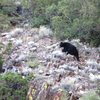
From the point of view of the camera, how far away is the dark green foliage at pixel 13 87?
31.0 feet

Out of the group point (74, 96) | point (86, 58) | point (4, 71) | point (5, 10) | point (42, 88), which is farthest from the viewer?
point (5, 10)

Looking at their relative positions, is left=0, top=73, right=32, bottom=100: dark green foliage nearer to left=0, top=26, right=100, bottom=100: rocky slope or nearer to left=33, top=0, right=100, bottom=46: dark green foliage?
left=0, top=26, right=100, bottom=100: rocky slope

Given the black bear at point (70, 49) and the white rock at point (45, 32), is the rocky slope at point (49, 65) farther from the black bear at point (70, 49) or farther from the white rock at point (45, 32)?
the black bear at point (70, 49)

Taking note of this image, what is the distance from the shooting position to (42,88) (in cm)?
942

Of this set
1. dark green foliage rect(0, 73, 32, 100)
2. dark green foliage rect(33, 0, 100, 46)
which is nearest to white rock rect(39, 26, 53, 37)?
dark green foliage rect(33, 0, 100, 46)

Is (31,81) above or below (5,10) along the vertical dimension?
above

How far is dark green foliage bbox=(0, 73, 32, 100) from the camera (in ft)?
31.0

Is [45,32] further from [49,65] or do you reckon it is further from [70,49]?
[49,65]

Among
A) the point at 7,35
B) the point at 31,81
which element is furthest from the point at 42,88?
the point at 7,35

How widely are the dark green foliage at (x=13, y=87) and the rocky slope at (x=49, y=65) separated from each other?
7.0 inches

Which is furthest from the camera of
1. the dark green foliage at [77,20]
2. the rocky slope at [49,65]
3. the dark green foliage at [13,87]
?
the dark green foliage at [77,20]

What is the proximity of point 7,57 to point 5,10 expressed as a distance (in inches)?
275

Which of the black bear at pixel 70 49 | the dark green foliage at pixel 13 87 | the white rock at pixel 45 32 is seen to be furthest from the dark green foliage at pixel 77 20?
the dark green foliage at pixel 13 87

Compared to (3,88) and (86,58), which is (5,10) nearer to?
(86,58)
